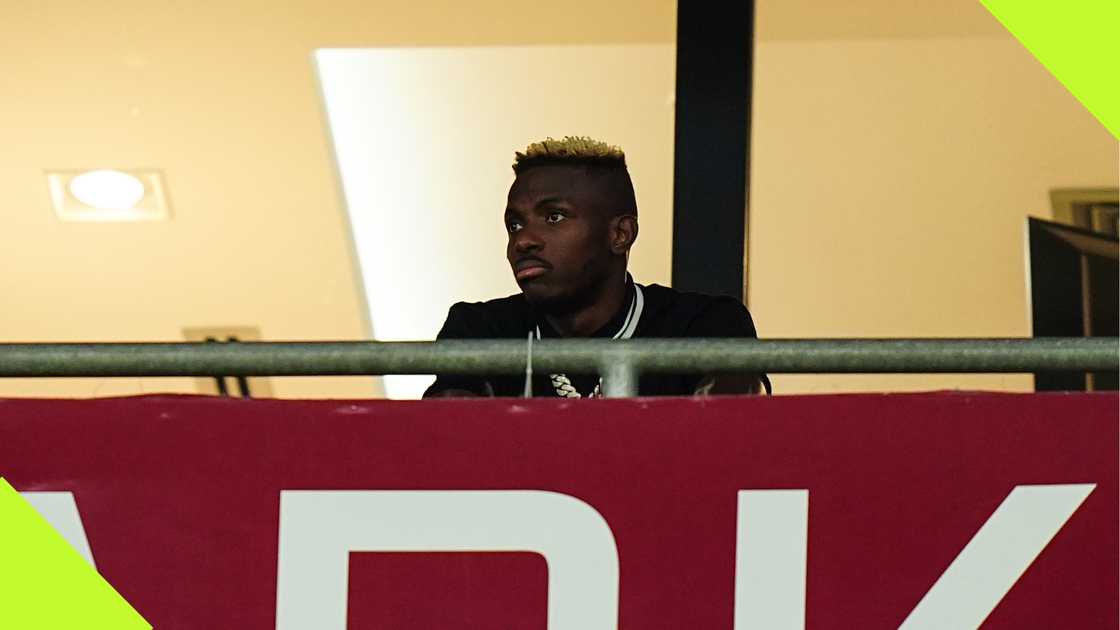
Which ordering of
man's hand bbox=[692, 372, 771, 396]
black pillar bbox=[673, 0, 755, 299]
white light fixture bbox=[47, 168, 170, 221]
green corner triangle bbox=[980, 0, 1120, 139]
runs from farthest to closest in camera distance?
1. white light fixture bbox=[47, 168, 170, 221]
2. green corner triangle bbox=[980, 0, 1120, 139]
3. black pillar bbox=[673, 0, 755, 299]
4. man's hand bbox=[692, 372, 771, 396]

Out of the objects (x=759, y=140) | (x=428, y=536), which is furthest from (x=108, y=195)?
(x=428, y=536)

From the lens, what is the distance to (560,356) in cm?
177

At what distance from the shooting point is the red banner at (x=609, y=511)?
1795mm

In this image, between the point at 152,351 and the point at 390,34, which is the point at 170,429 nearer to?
the point at 152,351

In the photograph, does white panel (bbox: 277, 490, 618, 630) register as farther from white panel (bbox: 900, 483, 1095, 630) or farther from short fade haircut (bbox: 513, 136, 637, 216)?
short fade haircut (bbox: 513, 136, 637, 216)

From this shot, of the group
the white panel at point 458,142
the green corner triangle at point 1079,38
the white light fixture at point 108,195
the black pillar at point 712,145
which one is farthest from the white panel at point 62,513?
the white light fixture at point 108,195

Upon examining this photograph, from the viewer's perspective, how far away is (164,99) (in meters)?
4.95

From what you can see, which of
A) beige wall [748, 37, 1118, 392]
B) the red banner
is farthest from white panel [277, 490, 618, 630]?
beige wall [748, 37, 1118, 392]

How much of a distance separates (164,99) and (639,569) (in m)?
3.52

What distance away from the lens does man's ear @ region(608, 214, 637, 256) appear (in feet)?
7.88

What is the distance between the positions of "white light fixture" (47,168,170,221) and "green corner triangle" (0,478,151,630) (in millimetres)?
3427

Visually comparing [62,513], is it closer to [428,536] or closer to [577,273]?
[428,536]

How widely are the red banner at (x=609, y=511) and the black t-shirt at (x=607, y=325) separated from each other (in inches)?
11.5

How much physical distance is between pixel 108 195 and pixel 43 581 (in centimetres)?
355
